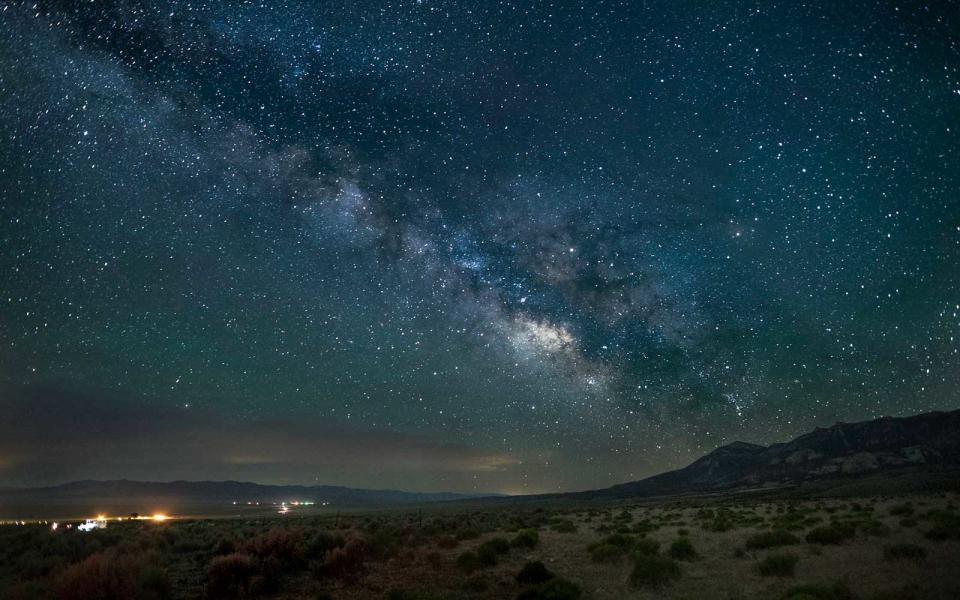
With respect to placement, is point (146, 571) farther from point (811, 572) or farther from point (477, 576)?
point (811, 572)

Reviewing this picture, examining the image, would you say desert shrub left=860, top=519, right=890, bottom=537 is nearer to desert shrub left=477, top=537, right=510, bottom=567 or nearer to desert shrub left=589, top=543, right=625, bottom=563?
desert shrub left=589, top=543, right=625, bottom=563

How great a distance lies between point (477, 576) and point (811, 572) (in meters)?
10.2

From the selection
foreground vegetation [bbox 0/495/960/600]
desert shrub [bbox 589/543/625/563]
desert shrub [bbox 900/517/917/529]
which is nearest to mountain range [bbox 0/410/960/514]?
desert shrub [bbox 900/517/917/529]

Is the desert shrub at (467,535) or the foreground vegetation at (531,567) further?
the desert shrub at (467,535)

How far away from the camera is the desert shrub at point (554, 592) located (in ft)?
43.6

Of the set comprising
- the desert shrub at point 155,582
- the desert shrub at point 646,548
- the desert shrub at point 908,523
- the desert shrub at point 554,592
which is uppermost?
the desert shrub at point 155,582

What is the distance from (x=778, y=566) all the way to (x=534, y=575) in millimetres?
7423

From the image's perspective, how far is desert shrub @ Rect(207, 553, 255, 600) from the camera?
15859mm

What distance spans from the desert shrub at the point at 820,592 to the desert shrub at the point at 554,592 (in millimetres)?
5028

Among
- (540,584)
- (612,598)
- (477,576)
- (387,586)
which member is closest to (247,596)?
(387,586)

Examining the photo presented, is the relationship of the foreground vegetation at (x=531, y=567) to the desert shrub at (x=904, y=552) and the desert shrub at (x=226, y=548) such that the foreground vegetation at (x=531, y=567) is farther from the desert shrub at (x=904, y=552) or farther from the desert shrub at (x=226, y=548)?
the desert shrub at (x=226, y=548)

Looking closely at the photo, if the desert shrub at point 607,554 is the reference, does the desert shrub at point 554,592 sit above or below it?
above

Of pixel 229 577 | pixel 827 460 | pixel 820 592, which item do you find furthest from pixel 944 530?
pixel 827 460

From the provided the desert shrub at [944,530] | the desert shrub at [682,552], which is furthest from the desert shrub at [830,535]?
the desert shrub at [682,552]
